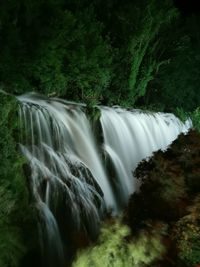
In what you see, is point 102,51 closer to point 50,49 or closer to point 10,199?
point 50,49

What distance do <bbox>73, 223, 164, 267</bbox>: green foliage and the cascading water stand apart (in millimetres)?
2435

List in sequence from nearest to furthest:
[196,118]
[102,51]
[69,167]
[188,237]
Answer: [188,237] < [69,167] < [102,51] < [196,118]

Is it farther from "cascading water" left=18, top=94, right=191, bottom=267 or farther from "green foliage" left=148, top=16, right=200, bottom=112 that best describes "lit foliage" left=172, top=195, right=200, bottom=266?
"green foliage" left=148, top=16, right=200, bottom=112

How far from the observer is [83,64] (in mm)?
17750

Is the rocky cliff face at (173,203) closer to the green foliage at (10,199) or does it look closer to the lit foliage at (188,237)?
the lit foliage at (188,237)

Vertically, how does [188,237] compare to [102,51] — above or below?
below

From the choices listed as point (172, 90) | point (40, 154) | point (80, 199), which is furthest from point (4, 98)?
point (172, 90)

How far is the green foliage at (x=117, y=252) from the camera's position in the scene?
18.2 feet

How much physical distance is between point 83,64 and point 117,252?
12.9 meters

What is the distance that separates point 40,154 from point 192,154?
350cm

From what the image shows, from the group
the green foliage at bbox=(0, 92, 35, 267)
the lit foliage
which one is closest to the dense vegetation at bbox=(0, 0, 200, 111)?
the green foliage at bbox=(0, 92, 35, 267)

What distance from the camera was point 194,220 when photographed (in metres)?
7.29

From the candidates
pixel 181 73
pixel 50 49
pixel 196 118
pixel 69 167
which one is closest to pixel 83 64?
pixel 50 49

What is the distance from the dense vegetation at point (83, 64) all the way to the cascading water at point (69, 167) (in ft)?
2.07
